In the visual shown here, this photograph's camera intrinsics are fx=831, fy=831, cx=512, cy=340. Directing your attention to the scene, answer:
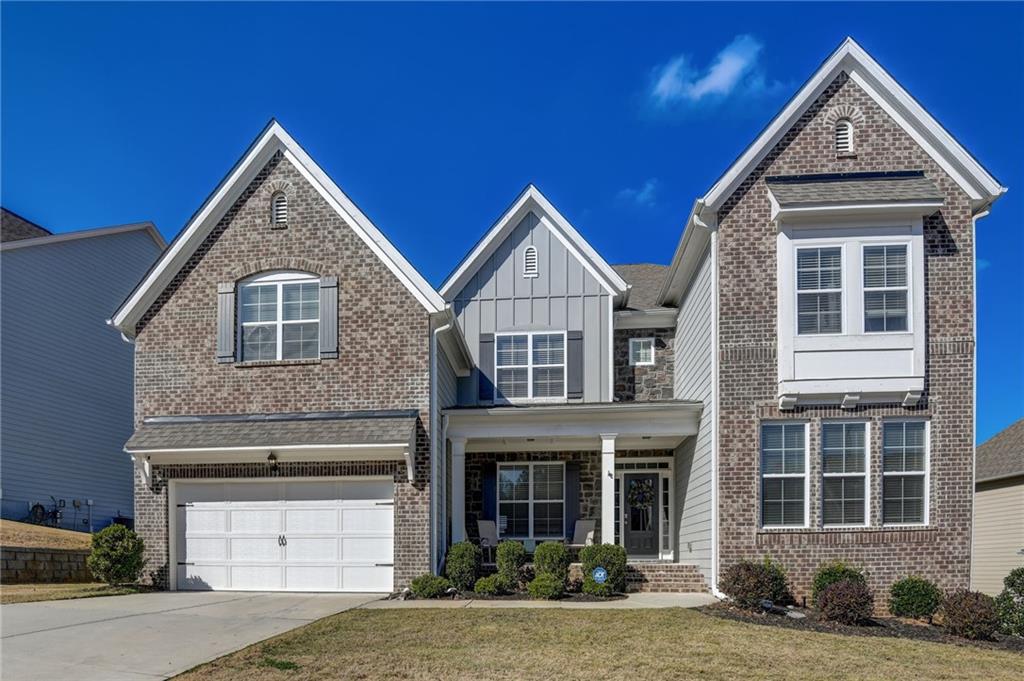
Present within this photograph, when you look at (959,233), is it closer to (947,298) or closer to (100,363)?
(947,298)

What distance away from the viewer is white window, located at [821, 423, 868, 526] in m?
14.1

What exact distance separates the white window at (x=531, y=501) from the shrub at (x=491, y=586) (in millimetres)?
4393

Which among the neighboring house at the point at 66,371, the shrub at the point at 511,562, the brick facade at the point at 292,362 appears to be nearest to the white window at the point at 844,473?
the shrub at the point at 511,562

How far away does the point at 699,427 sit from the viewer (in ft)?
53.3

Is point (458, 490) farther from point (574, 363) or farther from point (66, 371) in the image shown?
point (66, 371)

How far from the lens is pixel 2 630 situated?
10039 mm

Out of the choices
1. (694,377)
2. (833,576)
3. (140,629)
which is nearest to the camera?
(140,629)

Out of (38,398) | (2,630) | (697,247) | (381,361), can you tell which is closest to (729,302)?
(697,247)

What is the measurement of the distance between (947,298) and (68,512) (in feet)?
72.8

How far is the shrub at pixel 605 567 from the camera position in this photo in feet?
46.7

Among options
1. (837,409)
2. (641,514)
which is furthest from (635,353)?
(837,409)

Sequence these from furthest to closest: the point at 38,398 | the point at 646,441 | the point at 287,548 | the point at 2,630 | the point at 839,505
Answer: the point at 38,398 < the point at 646,441 < the point at 287,548 < the point at 839,505 < the point at 2,630

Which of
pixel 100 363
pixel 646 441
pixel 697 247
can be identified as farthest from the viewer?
pixel 100 363

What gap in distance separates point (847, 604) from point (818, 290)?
5235 mm
